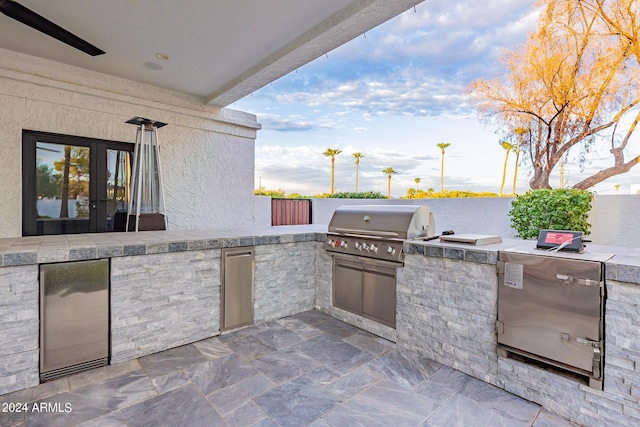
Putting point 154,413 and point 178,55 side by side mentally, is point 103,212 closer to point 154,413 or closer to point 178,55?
point 178,55

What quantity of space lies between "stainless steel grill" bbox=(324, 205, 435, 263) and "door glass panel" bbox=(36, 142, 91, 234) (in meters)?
3.93

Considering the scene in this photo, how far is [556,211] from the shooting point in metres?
5.03

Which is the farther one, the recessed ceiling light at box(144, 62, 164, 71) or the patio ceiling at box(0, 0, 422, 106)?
the recessed ceiling light at box(144, 62, 164, 71)

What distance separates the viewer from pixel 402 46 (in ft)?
34.2

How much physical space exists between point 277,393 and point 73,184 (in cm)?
457

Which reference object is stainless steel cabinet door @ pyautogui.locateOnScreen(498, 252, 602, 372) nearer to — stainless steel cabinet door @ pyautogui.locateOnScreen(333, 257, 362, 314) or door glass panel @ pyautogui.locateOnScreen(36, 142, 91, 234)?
stainless steel cabinet door @ pyautogui.locateOnScreen(333, 257, 362, 314)

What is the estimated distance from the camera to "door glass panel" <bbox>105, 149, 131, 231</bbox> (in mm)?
5012

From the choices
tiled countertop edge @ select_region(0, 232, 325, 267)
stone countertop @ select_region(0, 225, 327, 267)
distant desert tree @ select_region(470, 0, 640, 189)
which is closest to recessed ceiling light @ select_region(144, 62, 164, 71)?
stone countertop @ select_region(0, 225, 327, 267)

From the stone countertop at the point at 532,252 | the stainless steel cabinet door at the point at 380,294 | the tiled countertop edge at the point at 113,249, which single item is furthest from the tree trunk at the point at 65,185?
the stone countertop at the point at 532,252

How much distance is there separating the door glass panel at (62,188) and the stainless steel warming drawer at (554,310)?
18.4ft

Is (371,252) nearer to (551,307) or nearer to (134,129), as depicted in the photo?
(551,307)

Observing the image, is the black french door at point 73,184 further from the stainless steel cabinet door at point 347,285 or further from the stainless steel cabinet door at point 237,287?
the stainless steel cabinet door at point 347,285

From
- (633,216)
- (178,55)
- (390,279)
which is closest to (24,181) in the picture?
(178,55)

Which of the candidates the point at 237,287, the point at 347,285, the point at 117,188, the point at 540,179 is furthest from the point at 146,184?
the point at 540,179
